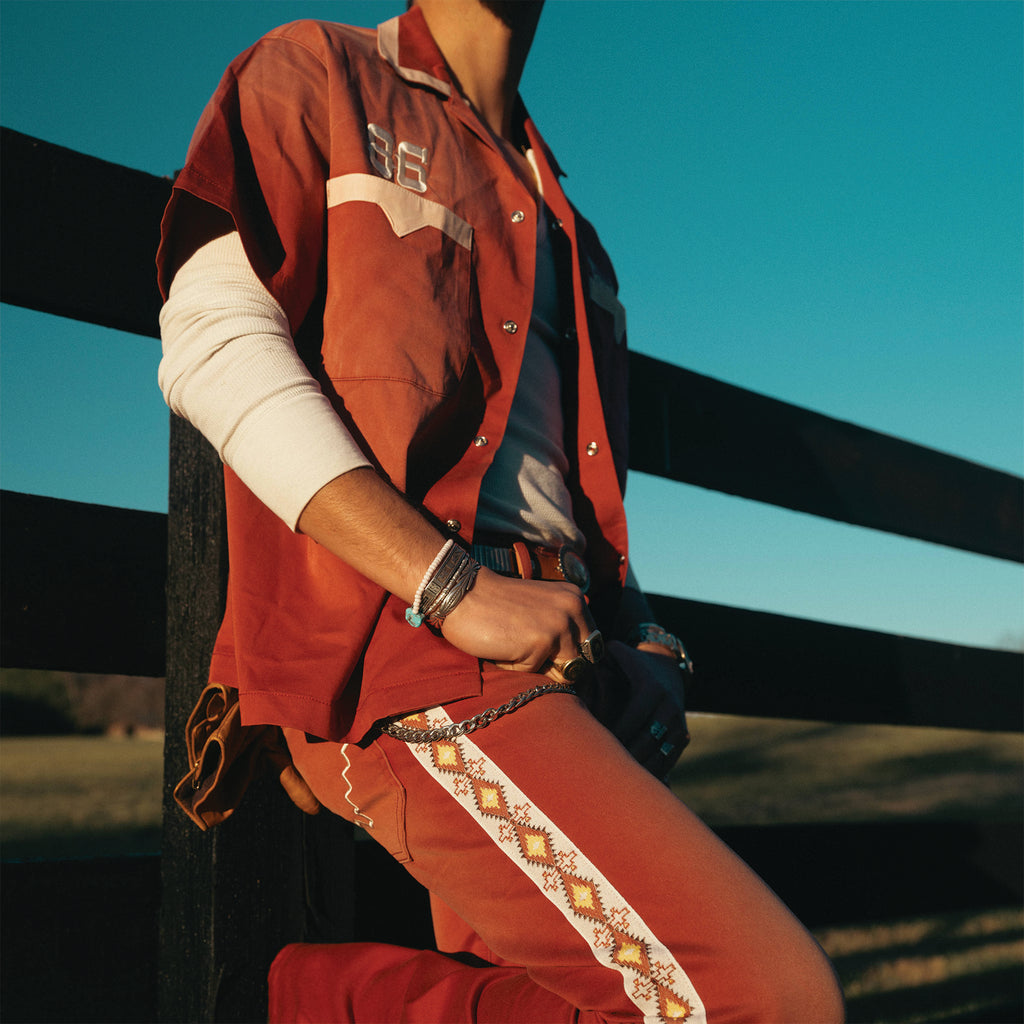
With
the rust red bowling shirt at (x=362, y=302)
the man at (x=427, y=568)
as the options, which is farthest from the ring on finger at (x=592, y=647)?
the rust red bowling shirt at (x=362, y=302)

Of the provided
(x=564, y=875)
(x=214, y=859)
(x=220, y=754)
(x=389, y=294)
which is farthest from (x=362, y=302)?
(x=214, y=859)

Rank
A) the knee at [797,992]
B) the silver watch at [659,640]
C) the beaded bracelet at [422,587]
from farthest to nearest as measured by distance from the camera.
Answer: the silver watch at [659,640], the beaded bracelet at [422,587], the knee at [797,992]

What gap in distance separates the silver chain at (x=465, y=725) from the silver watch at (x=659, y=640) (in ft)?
1.65

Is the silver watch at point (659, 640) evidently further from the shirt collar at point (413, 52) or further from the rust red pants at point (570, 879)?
the shirt collar at point (413, 52)

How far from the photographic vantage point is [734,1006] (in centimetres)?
81

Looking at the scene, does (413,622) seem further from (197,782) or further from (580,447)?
(580,447)

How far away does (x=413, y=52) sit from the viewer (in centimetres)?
130

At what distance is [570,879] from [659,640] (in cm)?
61

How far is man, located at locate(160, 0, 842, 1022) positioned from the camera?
0.88 m

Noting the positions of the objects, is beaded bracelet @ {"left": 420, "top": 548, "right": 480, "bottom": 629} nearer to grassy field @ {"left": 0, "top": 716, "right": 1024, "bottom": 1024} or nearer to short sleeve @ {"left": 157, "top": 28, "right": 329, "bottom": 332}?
short sleeve @ {"left": 157, "top": 28, "right": 329, "bottom": 332}

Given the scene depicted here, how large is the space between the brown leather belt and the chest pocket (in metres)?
0.20

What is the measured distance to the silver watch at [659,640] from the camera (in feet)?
4.74

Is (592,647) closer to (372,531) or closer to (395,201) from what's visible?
(372,531)

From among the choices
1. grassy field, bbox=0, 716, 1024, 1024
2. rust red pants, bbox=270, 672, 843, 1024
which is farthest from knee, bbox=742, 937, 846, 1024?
grassy field, bbox=0, 716, 1024, 1024
